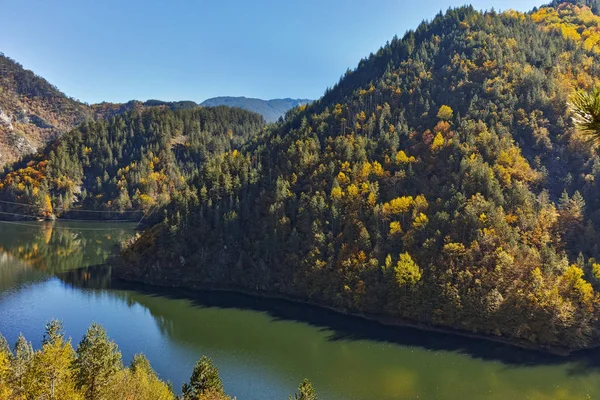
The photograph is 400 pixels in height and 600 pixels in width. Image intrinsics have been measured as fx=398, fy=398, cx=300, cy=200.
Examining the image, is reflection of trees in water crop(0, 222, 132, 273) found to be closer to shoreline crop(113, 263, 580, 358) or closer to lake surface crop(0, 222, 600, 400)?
lake surface crop(0, 222, 600, 400)

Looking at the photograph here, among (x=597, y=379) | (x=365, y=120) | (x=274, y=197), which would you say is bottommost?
(x=597, y=379)

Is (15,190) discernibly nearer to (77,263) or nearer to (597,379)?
(77,263)

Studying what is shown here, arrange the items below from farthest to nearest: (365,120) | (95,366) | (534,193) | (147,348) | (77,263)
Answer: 1. (365,120)
2. (77,263)
3. (534,193)
4. (147,348)
5. (95,366)

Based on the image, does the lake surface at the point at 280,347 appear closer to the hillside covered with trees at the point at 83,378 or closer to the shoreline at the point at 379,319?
the shoreline at the point at 379,319

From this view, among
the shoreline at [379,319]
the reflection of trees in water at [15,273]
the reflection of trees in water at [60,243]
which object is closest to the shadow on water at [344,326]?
the shoreline at [379,319]

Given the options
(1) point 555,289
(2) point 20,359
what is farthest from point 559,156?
(2) point 20,359

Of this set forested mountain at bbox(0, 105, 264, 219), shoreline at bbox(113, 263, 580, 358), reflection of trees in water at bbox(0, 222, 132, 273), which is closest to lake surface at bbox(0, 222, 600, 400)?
shoreline at bbox(113, 263, 580, 358)

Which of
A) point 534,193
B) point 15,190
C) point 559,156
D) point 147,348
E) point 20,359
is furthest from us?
point 15,190
